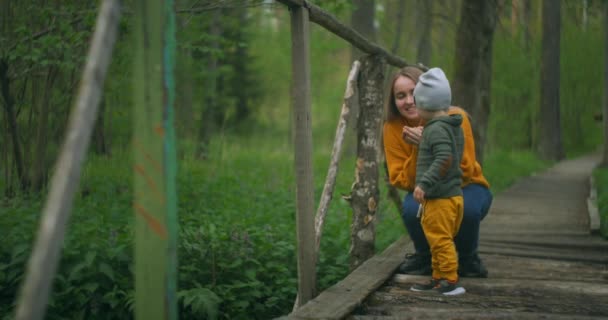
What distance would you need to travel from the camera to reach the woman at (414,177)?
4.19 meters

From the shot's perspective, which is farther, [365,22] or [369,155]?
[365,22]

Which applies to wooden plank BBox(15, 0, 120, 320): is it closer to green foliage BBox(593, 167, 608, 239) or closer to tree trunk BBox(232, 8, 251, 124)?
green foliage BBox(593, 167, 608, 239)

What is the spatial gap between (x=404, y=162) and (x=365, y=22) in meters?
→ 11.3

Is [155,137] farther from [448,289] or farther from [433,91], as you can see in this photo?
[448,289]

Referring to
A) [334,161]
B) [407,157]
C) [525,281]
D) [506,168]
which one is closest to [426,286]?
[525,281]

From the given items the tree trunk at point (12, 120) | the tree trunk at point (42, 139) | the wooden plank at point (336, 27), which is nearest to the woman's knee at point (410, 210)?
the wooden plank at point (336, 27)

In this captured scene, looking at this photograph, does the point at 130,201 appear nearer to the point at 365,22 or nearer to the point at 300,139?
the point at 300,139

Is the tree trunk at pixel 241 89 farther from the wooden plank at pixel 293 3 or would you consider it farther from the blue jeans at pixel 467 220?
the wooden plank at pixel 293 3

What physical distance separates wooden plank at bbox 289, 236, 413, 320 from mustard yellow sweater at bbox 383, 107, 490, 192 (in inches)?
21.1

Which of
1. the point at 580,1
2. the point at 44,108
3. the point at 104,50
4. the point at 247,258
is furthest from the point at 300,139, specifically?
the point at 580,1

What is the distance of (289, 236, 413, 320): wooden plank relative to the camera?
3.19 metres

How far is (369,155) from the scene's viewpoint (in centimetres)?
504

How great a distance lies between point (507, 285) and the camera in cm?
404

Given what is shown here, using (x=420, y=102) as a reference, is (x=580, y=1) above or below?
above
